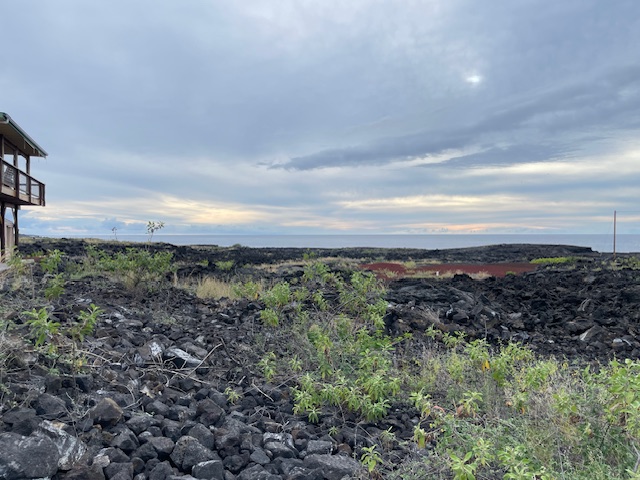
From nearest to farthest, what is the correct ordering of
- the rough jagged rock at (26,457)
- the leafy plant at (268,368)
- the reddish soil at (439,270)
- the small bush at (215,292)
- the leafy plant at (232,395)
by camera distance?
the rough jagged rock at (26,457) → the leafy plant at (232,395) → the leafy plant at (268,368) → the small bush at (215,292) → the reddish soil at (439,270)

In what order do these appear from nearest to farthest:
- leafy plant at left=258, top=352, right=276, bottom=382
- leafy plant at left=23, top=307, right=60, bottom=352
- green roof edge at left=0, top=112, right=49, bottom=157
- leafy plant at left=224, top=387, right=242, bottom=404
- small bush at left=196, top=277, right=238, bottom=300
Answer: leafy plant at left=23, top=307, right=60, bottom=352, leafy plant at left=224, top=387, right=242, bottom=404, leafy plant at left=258, top=352, right=276, bottom=382, small bush at left=196, top=277, right=238, bottom=300, green roof edge at left=0, top=112, right=49, bottom=157

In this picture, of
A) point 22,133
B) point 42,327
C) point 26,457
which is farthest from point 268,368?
point 22,133

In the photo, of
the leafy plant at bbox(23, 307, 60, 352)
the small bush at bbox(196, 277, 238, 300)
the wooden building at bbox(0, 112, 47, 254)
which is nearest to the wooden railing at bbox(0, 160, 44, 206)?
the wooden building at bbox(0, 112, 47, 254)

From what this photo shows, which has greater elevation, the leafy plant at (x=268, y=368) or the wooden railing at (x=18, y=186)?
the wooden railing at (x=18, y=186)

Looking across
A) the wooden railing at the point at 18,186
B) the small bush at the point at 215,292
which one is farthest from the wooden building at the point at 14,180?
the small bush at the point at 215,292

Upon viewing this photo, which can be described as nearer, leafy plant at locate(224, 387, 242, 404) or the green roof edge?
leafy plant at locate(224, 387, 242, 404)

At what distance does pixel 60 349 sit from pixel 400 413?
11.6 feet

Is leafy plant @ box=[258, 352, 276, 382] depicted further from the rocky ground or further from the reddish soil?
the reddish soil

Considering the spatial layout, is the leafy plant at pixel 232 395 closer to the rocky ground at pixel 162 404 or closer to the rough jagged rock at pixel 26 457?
the rocky ground at pixel 162 404

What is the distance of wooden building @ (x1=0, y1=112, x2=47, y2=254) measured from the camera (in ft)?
60.6

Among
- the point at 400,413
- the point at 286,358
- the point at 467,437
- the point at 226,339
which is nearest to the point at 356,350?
the point at 286,358

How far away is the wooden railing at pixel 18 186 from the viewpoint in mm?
18469

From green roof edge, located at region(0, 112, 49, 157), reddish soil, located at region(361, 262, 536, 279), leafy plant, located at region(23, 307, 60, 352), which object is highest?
green roof edge, located at region(0, 112, 49, 157)

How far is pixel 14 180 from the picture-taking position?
19.7 m
